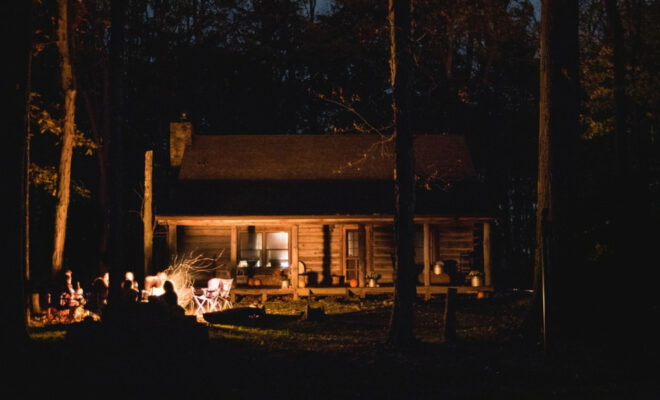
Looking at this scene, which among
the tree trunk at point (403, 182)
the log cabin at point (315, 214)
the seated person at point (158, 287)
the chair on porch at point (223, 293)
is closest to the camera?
the tree trunk at point (403, 182)

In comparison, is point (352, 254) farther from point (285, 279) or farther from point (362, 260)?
point (285, 279)

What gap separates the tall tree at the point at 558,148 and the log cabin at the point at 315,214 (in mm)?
8552

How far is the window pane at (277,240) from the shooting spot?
2419 cm

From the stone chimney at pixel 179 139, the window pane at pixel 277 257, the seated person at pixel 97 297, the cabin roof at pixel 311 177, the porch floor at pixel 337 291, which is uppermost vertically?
the stone chimney at pixel 179 139

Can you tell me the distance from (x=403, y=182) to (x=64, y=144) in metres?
11.0

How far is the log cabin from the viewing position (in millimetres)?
22062

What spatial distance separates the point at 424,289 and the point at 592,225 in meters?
9.13

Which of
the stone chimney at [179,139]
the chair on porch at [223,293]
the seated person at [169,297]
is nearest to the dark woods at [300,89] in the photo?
the stone chimney at [179,139]

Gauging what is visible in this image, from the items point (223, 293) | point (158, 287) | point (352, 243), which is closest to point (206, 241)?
point (352, 243)

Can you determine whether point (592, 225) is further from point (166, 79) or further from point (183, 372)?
point (166, 79)

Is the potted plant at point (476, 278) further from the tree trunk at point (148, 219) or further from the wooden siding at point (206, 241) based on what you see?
the tree trunk at point (148, 219)

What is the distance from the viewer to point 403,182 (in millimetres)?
12711

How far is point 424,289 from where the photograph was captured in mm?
22016

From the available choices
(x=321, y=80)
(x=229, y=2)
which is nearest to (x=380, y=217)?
(x=321, y=80)
